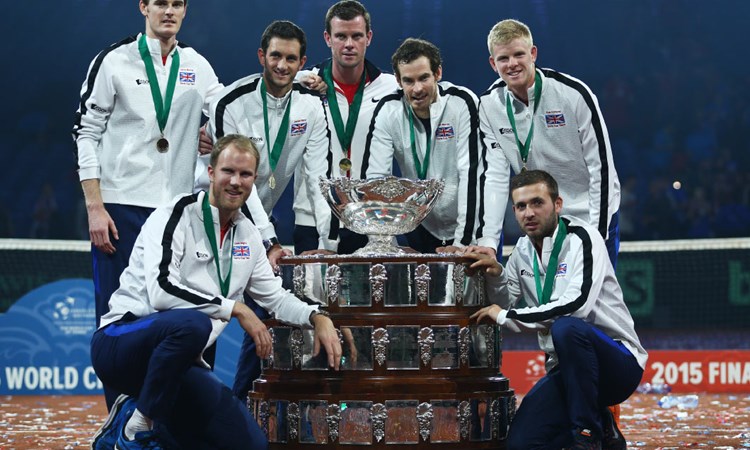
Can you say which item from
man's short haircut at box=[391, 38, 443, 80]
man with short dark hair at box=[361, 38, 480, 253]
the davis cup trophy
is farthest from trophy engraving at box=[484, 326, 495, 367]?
man's short haircut at box=[391, 38, 443, 80]

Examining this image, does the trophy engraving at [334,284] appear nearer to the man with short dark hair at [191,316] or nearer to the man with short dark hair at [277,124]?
the man with short dark hair at [191,316]

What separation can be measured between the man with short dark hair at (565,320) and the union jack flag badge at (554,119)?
0.72 meters

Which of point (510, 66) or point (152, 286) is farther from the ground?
point (510, 66)

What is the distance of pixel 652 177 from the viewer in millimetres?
14352

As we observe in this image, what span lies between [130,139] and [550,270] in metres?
2.14

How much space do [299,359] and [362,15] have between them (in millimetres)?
2022

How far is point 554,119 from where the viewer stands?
5.35 m

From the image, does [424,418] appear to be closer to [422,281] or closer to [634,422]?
[422,281]

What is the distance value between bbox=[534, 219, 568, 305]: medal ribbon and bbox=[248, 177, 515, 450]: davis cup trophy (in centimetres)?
34

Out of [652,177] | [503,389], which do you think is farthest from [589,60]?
[503,389]

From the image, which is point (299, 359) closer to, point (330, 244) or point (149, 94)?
point (330, 244)

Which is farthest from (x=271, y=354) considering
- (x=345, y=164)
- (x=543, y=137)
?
(x=543, y=137)

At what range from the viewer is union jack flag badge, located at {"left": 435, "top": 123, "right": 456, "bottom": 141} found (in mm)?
5340

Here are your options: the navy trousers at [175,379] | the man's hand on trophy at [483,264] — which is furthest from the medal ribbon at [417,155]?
the navy trousers at [175,379]
